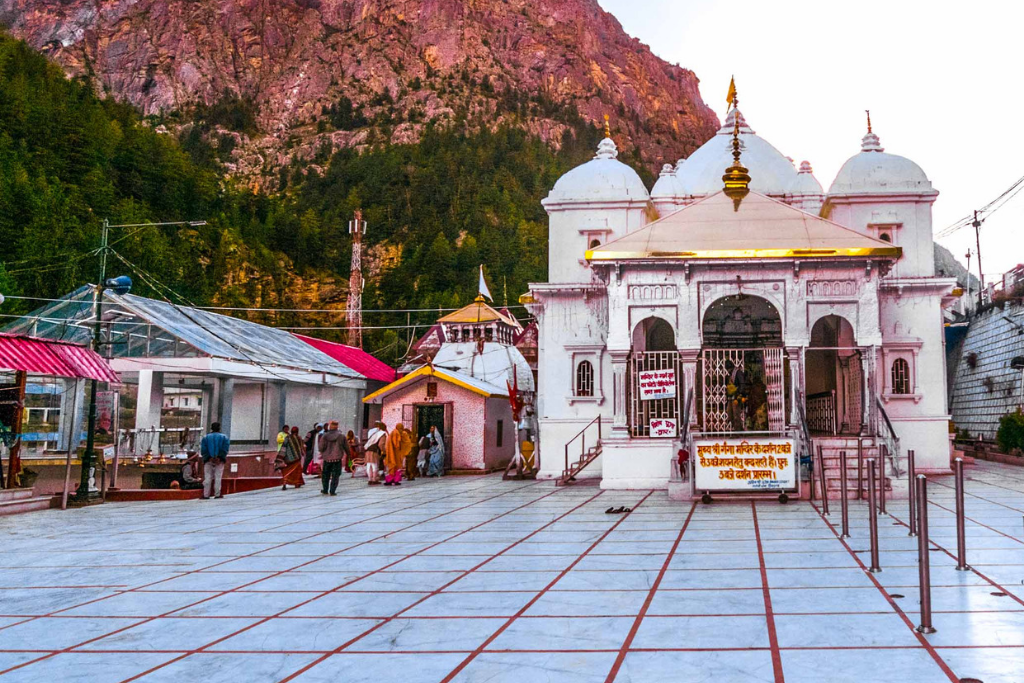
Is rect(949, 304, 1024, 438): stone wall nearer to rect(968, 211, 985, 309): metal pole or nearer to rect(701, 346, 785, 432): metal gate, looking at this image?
rect(968, 211, 985, 309): metal pole

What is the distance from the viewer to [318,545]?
9.98 m

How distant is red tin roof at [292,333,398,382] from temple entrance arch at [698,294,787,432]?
2227 cm

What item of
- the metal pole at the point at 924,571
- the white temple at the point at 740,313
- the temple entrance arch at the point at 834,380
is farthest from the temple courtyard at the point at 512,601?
the temple entrance arch at the point at 834,380

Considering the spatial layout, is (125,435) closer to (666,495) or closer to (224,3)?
(666,495)

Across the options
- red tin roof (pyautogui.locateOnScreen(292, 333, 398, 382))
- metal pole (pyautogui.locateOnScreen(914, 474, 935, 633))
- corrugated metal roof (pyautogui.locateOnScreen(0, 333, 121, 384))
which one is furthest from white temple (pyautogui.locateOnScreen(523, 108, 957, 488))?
red tin roof (pyautogui.locateOnScreen(292, 333, 398, 382))

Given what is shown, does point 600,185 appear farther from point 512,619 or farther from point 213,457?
point 512,619

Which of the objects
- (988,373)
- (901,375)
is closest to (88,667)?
(901,375)

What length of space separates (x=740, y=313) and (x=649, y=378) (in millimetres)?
5261

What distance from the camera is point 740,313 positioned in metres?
22.4

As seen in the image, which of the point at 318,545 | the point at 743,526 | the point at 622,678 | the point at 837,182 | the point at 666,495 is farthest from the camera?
the point at 837,182

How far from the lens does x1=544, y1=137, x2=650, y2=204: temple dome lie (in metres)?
23.9

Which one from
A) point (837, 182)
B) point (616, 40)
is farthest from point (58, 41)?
point (837, 182)

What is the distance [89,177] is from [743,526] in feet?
173

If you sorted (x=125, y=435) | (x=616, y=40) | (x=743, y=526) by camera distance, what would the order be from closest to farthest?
(x=743, y=526) → (x=125, y=435) → (x=616, y=40)
